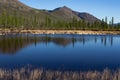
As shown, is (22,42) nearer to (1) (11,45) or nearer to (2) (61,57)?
(1) (11,45)

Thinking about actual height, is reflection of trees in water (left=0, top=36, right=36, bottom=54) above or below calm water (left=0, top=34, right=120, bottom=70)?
above

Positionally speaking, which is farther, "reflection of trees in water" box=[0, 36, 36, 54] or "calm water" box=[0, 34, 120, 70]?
"reflection of trees in water" box=[0, 36, 36, 54]

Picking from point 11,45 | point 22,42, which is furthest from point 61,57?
point 22,42

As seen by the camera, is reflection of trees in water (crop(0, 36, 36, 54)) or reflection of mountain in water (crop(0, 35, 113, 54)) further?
reflection of mountain in water (crop(0, 35, 113, 54))

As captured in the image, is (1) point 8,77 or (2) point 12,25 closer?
(1) point 8,77

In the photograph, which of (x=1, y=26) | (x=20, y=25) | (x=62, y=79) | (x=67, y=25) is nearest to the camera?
(x=62, y=79)

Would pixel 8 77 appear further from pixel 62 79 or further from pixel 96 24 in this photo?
pixel 96 24

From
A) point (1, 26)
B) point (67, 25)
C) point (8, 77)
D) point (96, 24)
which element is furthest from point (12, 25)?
point (8, 77)

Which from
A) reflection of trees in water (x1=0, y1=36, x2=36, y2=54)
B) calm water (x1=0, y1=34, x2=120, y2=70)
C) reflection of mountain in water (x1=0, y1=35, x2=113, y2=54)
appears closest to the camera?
calm water (x1=0, y1=34, x2=120, y2=70)

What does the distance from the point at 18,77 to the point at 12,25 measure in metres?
148

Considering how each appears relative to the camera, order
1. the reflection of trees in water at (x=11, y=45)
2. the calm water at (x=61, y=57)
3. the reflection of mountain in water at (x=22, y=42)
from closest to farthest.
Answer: the calm water at (x=61, y=57) → the reflection of trees in water at (x=11, y=45) → the reflection of mountain in water at (x=22, y=42)

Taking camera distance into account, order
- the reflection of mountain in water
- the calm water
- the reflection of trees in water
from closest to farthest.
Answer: the calm water, the reflection of trees in water, the reflection of mountain in water

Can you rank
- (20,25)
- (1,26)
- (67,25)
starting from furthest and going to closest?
(67,25) → (20,25) → (1,26)

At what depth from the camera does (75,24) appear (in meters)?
186
